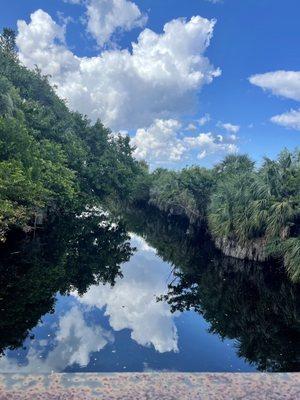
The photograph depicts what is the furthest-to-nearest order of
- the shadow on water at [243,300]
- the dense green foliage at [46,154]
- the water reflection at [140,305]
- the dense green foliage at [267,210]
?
the dense green foliage at [267,210], the dense green foliage at [46,154], the water reflection at [140,305], the shadow on water at [243,300]

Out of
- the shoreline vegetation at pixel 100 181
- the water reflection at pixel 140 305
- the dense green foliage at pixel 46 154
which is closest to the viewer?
the water reflection at pixel 140 305

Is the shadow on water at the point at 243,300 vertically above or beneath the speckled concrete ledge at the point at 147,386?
above

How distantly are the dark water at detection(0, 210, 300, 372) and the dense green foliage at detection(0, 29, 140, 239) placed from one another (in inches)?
187

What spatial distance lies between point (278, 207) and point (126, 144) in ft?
128

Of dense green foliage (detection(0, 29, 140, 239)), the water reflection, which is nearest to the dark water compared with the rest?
the water reflection

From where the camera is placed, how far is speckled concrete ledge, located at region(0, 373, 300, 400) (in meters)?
2.09

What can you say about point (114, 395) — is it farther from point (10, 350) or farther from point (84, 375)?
point (10, 350)

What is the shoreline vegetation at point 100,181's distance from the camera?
28.8 m

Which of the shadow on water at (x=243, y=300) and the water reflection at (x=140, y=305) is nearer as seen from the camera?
the shadow on water at (x=243, y=300)

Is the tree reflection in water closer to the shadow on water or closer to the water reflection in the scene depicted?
the water reflection

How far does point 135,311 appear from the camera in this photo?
2284 centimetres

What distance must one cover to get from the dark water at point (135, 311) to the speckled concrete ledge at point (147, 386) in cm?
1307

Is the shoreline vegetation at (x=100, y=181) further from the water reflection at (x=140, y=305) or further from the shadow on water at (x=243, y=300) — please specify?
the water reflection at (x=140, y=305)

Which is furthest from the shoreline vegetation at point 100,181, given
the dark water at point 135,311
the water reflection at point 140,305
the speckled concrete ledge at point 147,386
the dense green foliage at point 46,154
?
the speckled concrete ledge at point 147,386
